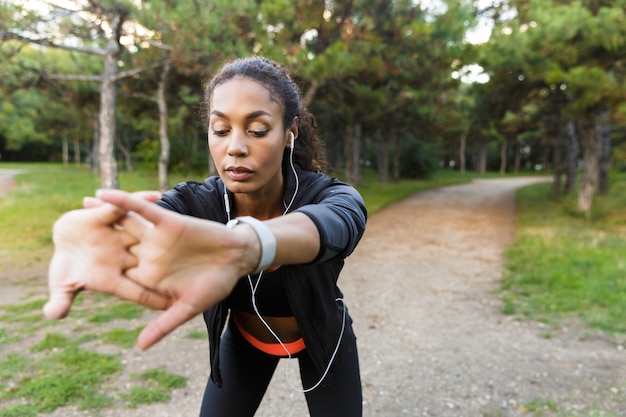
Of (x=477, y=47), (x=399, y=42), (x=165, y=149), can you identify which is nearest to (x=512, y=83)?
(x=477, y=47)

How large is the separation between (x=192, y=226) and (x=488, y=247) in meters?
9.53

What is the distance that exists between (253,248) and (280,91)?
80 cm

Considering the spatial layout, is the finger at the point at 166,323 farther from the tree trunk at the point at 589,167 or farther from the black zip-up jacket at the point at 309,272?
the tree trunk at the point at 589,167

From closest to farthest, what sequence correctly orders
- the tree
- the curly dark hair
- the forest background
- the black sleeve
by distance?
the black sleeve, the curly dark hair, the tree, the forest background

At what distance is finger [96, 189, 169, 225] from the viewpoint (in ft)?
3.01

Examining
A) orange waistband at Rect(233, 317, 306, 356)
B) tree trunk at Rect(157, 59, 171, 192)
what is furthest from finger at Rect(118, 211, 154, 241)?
tree trunk at Rect(157, 59, 171, 192)

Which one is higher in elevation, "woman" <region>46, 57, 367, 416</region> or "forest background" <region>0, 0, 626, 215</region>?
"forest background" <region>0, 0, 626, 215</region>

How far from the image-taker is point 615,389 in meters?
3.95

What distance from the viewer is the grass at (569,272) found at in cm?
569

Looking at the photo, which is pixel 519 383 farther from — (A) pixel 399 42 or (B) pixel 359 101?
(A) pixel 399 42

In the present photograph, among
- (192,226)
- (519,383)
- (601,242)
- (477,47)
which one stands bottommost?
(519,383)

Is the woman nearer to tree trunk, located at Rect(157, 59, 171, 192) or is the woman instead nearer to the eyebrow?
the eyebrow

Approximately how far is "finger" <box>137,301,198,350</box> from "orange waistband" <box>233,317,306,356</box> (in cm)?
104

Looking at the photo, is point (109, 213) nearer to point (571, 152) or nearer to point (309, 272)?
point (309, 272)
